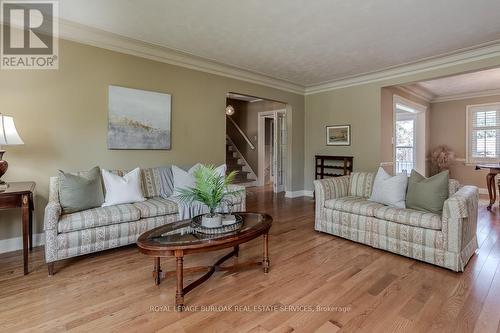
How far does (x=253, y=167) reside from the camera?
807 centimetres

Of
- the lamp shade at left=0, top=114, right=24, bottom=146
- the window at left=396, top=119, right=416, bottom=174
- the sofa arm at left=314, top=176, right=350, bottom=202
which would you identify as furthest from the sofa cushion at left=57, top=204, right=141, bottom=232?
the window at left=396, top=119, right=416, bottom=174

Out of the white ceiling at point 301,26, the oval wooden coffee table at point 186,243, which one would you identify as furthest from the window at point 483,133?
the oval wooden coffee table at point 186,243

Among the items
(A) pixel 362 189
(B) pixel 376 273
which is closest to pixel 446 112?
(A) pixel 362 189

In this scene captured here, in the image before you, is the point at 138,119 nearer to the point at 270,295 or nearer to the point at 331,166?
the point at 270,295

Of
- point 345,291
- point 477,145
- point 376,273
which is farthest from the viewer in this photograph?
point 477,145

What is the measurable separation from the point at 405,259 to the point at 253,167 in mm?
5596

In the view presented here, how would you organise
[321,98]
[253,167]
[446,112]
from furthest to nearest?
[253,167]
[446,112]
[321,98]

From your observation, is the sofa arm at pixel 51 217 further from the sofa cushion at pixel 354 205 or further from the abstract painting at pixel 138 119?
the sofa cushion at pixel 354 205

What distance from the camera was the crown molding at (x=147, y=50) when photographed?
320cm

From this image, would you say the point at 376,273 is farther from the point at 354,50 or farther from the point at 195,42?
the point at 195,42

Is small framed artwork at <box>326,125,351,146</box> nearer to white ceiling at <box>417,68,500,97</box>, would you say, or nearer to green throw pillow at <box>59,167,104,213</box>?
white ceiling at <box>417,68,500,97</box>

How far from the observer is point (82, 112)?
11.0 ft

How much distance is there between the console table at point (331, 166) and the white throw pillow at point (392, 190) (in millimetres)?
2256

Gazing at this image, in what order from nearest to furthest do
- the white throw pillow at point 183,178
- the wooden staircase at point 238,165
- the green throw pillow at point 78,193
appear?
the green throw pillow at point 78,193 → the white throw pillow at point 183,178 → the wooden staircase at point 238,165
